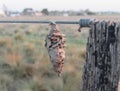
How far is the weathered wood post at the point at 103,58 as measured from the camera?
172cm

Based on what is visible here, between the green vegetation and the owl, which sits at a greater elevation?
the owl

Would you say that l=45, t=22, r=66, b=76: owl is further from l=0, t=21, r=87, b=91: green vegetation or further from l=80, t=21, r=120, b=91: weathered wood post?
l=0, t=21, r=87, b=91: green vegetation

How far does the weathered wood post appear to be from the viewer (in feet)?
5.65

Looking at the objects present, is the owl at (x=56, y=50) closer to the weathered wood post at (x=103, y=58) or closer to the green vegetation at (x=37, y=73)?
the weathered wood post at (x=103, y=58)

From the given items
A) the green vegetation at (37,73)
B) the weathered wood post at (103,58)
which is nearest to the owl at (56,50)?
the weathered wood post at (103,58)

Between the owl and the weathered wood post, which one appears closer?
the weathered wood post

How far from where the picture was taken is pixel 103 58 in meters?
1.78

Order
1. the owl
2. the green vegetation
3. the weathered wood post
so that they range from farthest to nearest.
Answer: the green vegetation, the owl, the weathered wood post

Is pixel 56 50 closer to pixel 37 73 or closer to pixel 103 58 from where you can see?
pixel 103 58

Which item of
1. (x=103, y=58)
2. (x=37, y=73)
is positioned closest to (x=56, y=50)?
(x=103, y=58)

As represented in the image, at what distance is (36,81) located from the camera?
288 inches

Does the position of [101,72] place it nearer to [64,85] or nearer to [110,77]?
[110,77]

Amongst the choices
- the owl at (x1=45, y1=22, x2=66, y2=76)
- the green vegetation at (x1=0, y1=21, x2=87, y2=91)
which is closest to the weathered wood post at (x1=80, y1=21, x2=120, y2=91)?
the owl at (x1=45, y1=22, x2=66, y2=76)

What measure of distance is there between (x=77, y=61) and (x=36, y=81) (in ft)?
6.13
